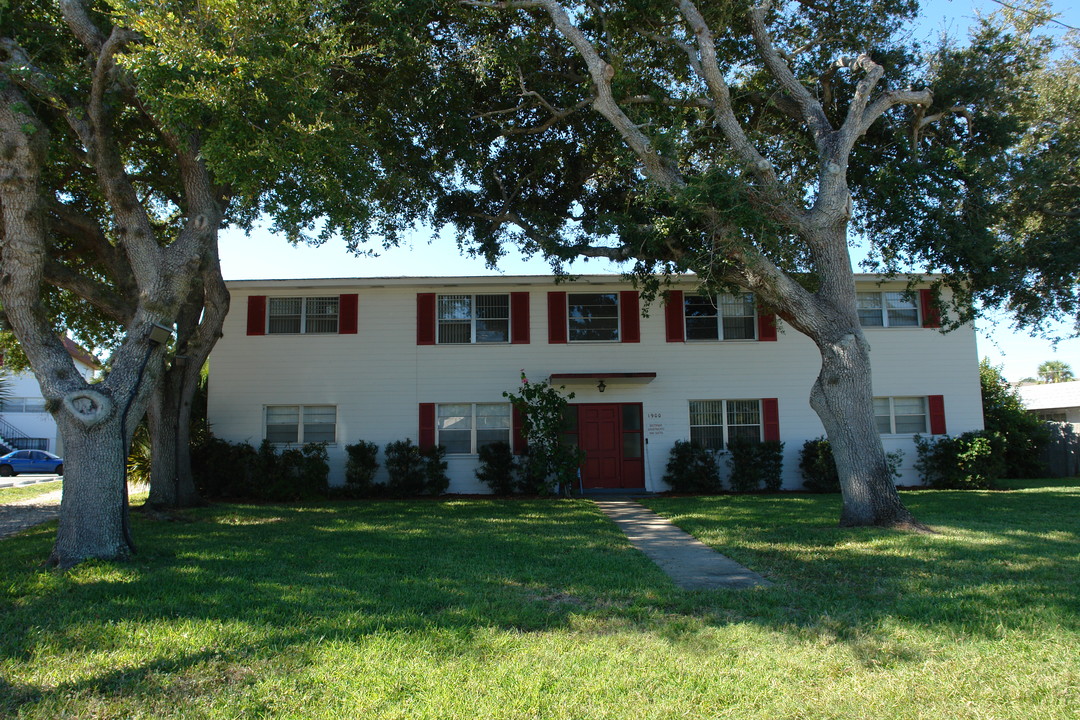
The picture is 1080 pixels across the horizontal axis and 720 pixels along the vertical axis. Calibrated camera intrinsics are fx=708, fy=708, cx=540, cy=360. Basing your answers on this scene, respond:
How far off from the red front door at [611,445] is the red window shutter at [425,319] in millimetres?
3888

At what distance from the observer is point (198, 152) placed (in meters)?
9.12

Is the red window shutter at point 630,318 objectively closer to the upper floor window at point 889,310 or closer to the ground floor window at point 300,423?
the upper floor window at point 889,310

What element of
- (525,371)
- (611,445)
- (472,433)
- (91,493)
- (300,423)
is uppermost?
(525,371)

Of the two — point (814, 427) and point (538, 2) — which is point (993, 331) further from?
point (538, 2)

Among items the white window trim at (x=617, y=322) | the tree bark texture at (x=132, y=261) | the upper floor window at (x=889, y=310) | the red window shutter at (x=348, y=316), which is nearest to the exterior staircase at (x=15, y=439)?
the red window shutter at (x=348, y=316)

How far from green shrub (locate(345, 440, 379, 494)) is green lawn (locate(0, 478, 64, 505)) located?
301 inches

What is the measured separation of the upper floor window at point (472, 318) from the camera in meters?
16.8

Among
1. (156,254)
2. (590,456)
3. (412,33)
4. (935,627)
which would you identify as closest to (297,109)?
(156,254)

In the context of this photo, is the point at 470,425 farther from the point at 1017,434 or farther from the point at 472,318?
the point at 1017,434

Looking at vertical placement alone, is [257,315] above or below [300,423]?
above

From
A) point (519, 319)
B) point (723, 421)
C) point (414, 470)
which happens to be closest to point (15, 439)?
point (414, 470)

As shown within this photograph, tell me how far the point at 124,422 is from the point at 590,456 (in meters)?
10.4

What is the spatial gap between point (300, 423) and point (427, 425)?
9.84ft

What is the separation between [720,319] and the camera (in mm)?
17031
